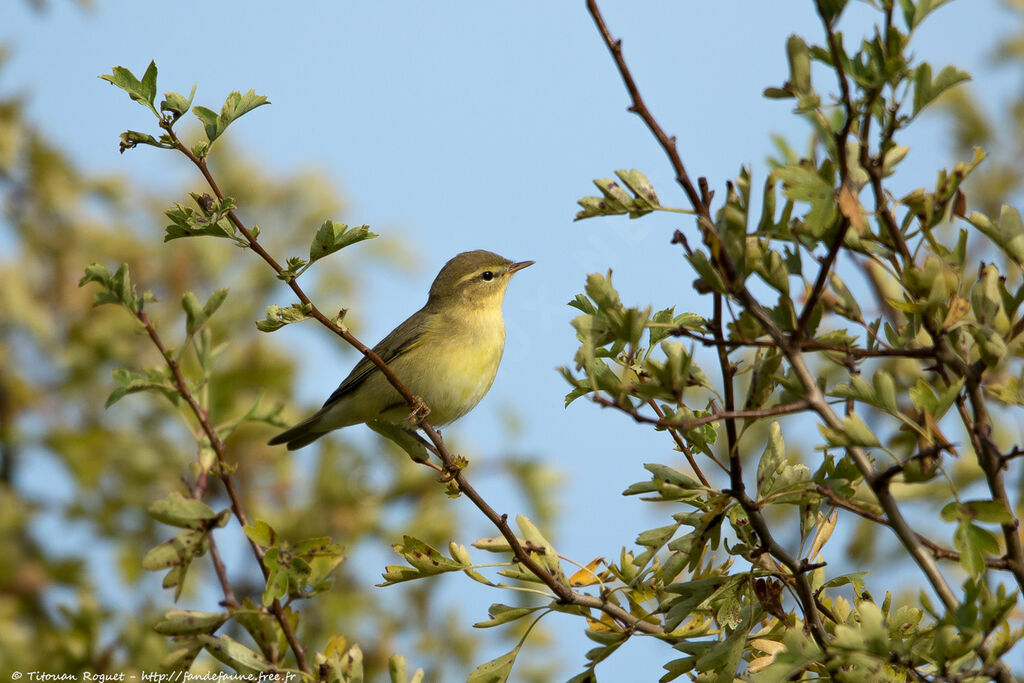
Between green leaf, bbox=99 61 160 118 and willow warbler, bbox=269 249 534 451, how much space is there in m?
2.71

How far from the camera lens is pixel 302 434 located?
593cm

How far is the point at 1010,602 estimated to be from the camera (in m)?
1.82

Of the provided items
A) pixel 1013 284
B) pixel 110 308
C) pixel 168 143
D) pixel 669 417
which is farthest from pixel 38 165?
pixel 1013 284

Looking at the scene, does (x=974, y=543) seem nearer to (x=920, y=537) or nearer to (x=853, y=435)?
(x=920, y=537)

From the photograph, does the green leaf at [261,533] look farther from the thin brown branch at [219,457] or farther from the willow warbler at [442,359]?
the willow warbler at [442,359]

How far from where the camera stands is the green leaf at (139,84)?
2441mm

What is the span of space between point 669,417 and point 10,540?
5183 mm

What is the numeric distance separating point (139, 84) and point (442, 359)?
295 centimetres

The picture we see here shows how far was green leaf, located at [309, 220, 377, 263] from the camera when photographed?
101 inches

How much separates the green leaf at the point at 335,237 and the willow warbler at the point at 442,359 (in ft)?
8.01

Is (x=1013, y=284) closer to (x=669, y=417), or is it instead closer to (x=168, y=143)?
(x=669, y=417)

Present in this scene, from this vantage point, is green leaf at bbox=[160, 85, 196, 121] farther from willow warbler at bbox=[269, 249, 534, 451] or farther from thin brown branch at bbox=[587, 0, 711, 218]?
willow warbler at bbox=[269, 249, 534, 451]

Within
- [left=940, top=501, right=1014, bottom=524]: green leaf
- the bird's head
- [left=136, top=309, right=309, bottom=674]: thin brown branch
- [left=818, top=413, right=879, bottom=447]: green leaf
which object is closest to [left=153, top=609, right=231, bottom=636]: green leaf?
[left=136, top=309, right=309, bottom=674]: thin brown branch

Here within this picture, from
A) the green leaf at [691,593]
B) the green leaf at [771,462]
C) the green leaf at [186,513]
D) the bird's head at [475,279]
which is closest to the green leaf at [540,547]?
the green leaf at [691,593]
